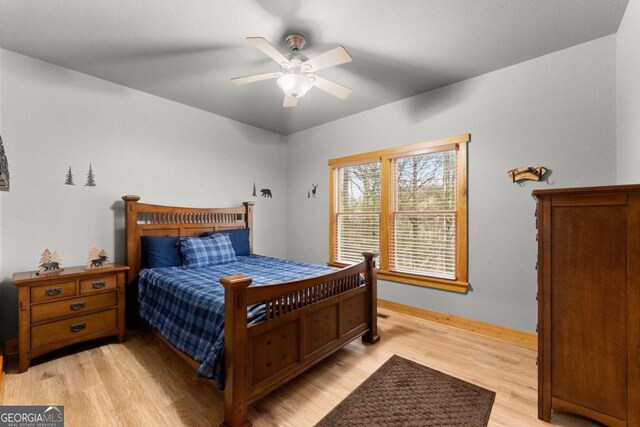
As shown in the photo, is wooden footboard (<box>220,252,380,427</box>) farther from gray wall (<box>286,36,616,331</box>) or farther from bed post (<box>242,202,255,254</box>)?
bed post (<box>242,202,255,254</box>)

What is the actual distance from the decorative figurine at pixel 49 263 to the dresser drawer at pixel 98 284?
0.25 metres

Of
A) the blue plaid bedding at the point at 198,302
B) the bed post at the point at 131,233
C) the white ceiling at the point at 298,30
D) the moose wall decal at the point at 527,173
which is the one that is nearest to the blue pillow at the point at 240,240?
the blue plaid bedding at the point at 198,302

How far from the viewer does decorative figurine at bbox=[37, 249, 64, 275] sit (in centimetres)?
243

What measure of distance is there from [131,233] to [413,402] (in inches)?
120

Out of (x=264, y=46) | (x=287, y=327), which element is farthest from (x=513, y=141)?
(x=287, y=327)

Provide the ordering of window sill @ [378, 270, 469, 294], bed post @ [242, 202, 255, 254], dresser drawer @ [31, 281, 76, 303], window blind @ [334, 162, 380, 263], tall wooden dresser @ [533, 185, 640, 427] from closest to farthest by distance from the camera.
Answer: tall wooden dresser @ [533, 185, 640, 427]
dresser drawer @ [31, 281, 76, 303]
window sill @ [378, 270, 469, 294]
window blind @ [334, 162, 380, 263]
bed post @ [242, 202, 255, 254]

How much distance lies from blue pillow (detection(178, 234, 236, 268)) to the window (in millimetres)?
1559

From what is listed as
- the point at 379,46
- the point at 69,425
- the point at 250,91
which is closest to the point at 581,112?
the point at 379,46

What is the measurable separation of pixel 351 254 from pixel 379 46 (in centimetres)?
266

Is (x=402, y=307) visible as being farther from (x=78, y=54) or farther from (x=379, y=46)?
(x=78, y=54)

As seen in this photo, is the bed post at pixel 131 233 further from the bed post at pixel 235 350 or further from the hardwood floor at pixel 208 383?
the bed post at pixel 235 350

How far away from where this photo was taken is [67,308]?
242 centimetres

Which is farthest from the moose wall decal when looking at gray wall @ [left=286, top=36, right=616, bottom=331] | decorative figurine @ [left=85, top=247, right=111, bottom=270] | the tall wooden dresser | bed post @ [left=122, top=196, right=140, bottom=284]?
decorative figurine @ [left=85, top=247, right=111, bottom=270]

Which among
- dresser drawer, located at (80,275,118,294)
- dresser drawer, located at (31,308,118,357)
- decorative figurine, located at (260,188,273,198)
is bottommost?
dresser drawer, located at (31,308,118,357)
